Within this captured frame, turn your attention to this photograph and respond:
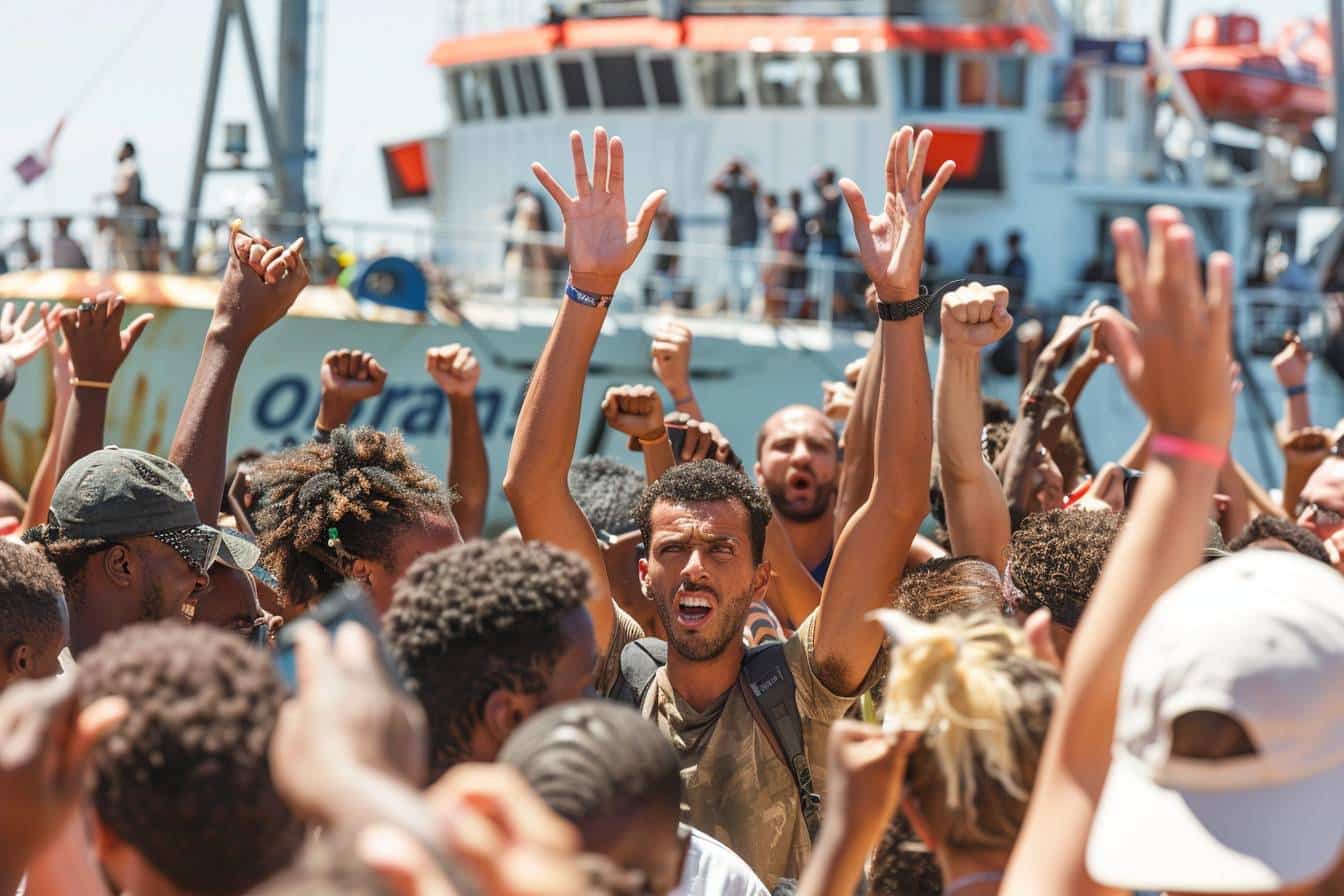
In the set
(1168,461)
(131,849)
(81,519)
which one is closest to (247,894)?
(131,849)

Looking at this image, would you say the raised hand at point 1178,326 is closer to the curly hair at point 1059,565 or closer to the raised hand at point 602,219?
the curly hair at point 1059,565

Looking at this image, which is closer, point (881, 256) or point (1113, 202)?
point (881, 256)

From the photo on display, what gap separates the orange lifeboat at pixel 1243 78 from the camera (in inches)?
993

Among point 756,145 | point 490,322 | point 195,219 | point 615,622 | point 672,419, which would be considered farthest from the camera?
point 756,145

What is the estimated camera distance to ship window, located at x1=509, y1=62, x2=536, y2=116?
19.7 meters

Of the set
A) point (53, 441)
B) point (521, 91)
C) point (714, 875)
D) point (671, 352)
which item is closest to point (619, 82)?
point (521, 91)

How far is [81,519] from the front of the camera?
3.44 m

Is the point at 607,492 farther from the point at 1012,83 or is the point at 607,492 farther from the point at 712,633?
the point at 1012,83

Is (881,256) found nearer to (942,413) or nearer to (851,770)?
(942,413)

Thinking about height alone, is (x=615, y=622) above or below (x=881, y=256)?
below

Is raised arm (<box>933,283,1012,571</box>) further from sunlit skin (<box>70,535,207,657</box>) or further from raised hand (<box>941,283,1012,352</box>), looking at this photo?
sunlit skin (<box>70,535,207,657</box>)

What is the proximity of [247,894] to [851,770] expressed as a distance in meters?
0.69

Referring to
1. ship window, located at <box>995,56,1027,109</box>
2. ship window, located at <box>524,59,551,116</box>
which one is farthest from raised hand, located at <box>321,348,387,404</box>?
ship window, located at <box>524,59,551,116</box>

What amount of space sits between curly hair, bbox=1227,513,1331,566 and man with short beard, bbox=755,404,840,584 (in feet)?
4.01
